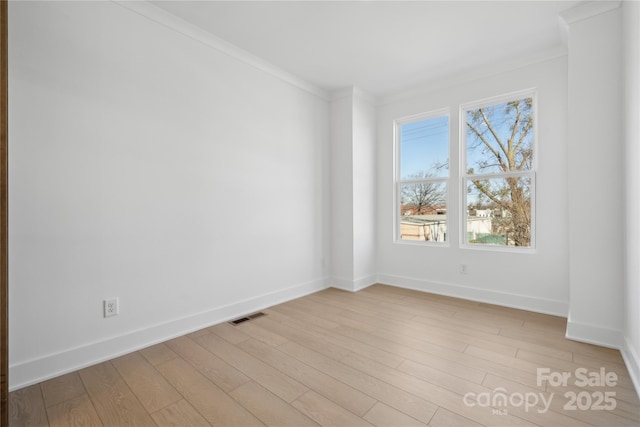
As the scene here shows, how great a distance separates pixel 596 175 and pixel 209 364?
3.15 m

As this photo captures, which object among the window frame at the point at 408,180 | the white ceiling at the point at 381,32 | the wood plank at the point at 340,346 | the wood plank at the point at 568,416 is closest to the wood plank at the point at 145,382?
the wood plank at the point at 340,346

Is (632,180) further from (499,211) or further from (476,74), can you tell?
(476,74)

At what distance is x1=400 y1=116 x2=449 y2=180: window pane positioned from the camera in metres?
3.79

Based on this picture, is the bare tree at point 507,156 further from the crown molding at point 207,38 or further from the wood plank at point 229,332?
the wood plank at point 229,332

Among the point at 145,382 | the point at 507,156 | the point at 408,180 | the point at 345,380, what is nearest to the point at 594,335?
the point at 507,156

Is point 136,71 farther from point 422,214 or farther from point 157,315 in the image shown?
point 422,214

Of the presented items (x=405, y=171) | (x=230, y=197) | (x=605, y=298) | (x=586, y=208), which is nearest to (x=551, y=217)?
(x=586, y=208)

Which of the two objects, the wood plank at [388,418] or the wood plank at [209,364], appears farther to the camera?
the wood plank at [209,364]

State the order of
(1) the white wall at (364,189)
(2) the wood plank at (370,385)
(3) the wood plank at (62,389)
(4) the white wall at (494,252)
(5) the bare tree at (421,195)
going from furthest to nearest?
(1) the white wall at (364,189)
(5) the bare tree at (421,195)
(4) the white wall at (494,252)
(3) the wood plank at (62,389)
(2) the wood plank at (370,385)

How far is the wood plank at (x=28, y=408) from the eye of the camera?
1.50 metres

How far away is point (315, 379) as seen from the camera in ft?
6.12

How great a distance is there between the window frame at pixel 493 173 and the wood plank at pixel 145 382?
3215mm

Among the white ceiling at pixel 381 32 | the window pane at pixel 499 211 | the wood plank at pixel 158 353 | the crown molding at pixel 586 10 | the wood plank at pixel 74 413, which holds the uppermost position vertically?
Answer: the white ceiling at pixel 381 32

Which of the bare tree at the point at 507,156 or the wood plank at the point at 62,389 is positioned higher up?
the bare tree at the point at 507,156
